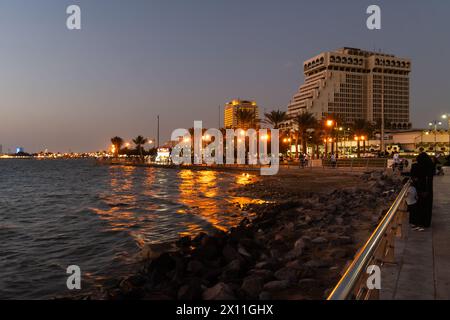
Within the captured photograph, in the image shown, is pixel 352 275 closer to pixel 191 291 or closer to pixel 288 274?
pixel 191 291

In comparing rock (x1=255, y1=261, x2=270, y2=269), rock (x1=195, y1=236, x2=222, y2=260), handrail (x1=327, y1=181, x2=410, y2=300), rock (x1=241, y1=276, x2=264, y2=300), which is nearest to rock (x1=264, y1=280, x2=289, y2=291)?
rock (x1=241, y1=276, x2=264, y2=300)

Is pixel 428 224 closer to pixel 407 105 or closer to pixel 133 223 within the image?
pixel 133 223

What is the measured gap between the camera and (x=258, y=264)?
27.1ft

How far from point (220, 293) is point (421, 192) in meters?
5.26

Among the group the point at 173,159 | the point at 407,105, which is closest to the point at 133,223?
the point at 173,159

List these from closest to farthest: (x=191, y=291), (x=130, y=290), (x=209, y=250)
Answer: (x=191, y=291) → (x=130, y=290) → (x=209, y=250)

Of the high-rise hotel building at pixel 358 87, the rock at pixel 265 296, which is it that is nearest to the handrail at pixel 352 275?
the rock at pixel 265 296

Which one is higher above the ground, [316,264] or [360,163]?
[360,163]

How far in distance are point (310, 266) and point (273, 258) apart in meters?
1.11

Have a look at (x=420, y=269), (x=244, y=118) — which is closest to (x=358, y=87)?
(x=244, y=118)

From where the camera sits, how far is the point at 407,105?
7298 inches

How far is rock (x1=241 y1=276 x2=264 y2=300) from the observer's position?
6.60 metres

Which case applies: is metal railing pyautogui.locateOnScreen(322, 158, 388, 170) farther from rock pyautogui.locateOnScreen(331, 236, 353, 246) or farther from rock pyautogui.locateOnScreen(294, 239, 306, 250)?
rock pyautogui.locateOnScreen(294, 239, 306, 250)

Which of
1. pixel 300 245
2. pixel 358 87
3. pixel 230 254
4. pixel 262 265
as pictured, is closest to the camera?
pixel 262 265
